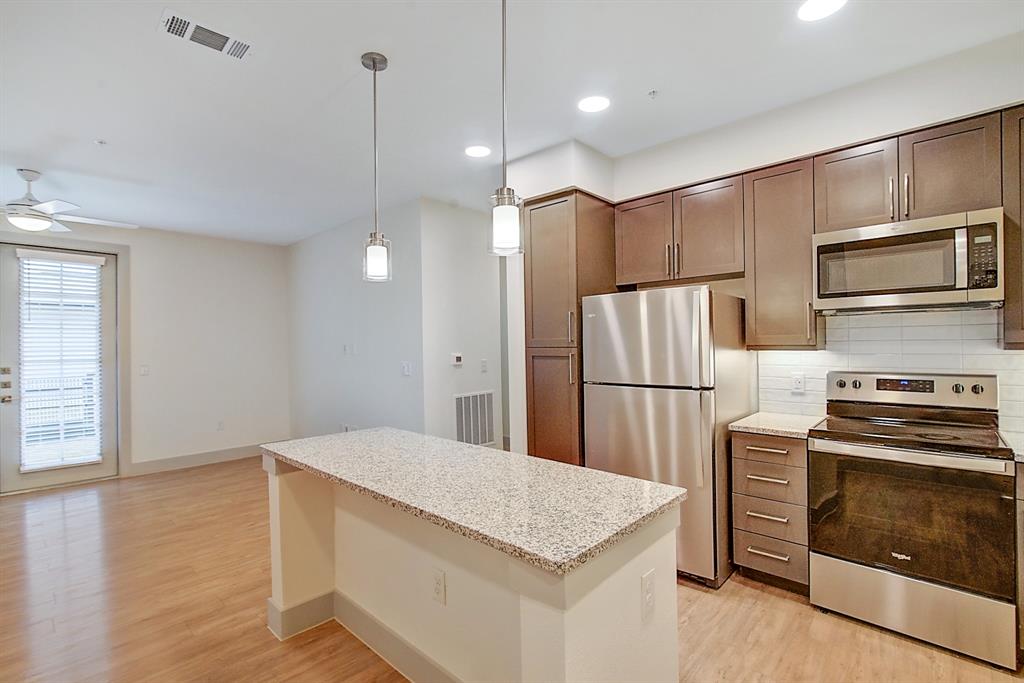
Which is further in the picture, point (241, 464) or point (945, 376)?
point (241, 464)

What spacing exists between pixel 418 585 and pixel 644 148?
9.65ft

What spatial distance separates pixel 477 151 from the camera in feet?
11.1

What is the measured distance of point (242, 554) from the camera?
3203 millimetres

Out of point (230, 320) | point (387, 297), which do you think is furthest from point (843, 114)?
point (230, 320)

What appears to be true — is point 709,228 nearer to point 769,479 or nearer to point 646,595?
point 769,479

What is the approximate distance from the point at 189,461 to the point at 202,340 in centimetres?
139

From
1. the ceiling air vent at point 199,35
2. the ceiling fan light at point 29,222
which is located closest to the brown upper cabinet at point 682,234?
the ceiling air vent at point 199,35

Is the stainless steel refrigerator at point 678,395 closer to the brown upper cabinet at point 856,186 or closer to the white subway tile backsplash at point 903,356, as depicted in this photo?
the white subway tile backsplash at point 903,356

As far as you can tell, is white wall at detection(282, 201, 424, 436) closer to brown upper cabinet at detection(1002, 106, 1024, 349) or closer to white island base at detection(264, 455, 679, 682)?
white island base at detection(264, 455, 679, 682)

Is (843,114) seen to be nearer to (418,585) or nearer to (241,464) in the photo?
(418,585)

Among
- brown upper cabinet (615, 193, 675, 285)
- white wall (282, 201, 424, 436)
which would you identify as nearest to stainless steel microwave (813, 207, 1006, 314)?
brown upper cabinet (615, 193, 675, 285)

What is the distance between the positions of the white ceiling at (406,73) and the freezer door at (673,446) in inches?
64.6

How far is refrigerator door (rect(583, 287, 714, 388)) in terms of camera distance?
262 cm

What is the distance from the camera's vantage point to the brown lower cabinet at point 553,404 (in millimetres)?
3141
